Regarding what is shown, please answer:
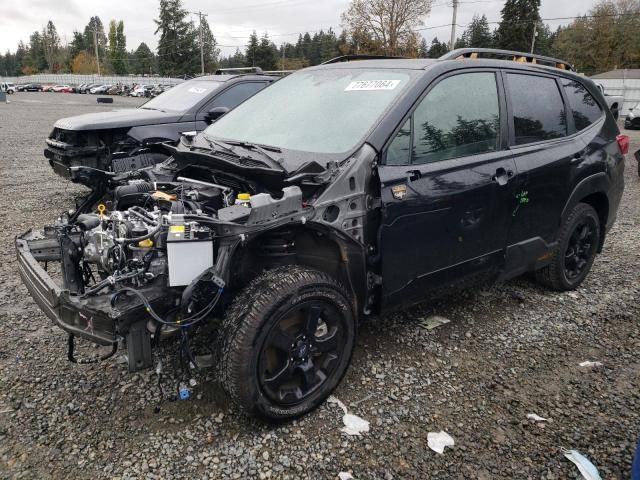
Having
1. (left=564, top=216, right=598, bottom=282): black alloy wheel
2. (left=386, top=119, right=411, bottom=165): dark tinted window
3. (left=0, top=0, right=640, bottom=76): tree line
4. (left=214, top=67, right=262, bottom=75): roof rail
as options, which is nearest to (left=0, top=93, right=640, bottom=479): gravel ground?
(left=564, top=216, right=598, bottom=282): black alloy wheel

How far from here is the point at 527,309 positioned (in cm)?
420

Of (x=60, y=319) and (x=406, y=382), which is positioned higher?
(x=60, y=319)

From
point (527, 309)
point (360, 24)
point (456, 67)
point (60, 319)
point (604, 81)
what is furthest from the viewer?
point (360, 24)

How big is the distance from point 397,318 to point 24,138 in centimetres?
1483

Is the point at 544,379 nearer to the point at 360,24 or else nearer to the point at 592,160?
the point at 592,160

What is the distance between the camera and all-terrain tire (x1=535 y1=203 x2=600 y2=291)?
4.16 meters

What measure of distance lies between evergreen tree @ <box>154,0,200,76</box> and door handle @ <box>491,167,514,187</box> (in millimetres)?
73777

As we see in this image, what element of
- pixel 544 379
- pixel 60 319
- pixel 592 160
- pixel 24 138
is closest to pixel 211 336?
pixel 60 319

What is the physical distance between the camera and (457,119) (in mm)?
3289

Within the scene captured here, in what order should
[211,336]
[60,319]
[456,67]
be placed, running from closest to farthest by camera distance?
[60,319], [456,67], [211,336]

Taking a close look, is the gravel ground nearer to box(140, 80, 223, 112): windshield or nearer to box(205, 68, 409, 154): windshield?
box(205, 68, 409, 154): windshield

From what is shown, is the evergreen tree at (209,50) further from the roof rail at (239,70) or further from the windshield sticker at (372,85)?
the windshield sticker at (372,85)

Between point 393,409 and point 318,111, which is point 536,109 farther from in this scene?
point 393,409

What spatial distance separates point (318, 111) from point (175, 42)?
79596 millimetres
